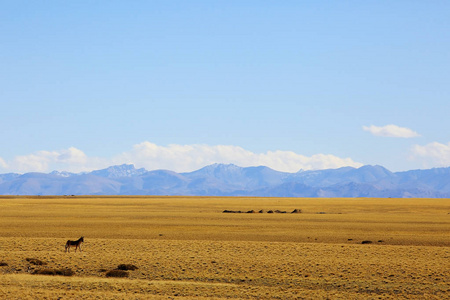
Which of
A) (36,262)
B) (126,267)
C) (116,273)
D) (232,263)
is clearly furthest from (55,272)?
(232,263)

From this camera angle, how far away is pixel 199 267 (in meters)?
34.4

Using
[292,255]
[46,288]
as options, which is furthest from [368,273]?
[46,288]

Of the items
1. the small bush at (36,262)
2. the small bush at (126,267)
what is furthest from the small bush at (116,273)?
the small bush at (36,262)

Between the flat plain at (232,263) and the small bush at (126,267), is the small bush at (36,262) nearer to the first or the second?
the flat plain at (232,263)

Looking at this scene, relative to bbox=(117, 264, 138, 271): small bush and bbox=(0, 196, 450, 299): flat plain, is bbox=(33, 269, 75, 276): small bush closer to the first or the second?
bbox=(0, 196, 450, 299): flat plain

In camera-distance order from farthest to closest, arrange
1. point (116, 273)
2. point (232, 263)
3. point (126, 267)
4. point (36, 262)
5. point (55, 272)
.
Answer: point (232, 263) < point (36, 262) < point (126, 267) < point (55, 272) < point (116, 273)

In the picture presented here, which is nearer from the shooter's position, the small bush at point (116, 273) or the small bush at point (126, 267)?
the small bush at point (116, 273)

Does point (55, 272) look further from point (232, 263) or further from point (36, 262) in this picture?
point (232, 263)

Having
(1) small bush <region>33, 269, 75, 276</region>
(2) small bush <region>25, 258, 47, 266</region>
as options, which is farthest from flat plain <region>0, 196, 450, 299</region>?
(1) small bush <region>33, 269, 75, 276</region>

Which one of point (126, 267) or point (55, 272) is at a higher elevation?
point (126, 267)

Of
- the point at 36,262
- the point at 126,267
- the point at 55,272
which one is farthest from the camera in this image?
the point at 36,262

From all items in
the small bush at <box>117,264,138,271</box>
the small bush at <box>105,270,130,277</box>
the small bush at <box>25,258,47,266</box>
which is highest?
the small bush at <box>25,258,47,266</box>

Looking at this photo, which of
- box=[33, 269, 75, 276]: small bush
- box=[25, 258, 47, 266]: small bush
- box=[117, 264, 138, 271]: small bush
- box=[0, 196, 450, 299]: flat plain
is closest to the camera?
box=[0, 196, 450, 299]: flat plain

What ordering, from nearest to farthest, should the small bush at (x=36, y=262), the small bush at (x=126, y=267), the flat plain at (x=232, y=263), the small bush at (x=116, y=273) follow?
1. the flat plain at (x=232, y=263)
2. the small bush at (x=116, y=273)
3. the small bush at (x=126, y=267)
4. the small bush at (x=36, y=262)
